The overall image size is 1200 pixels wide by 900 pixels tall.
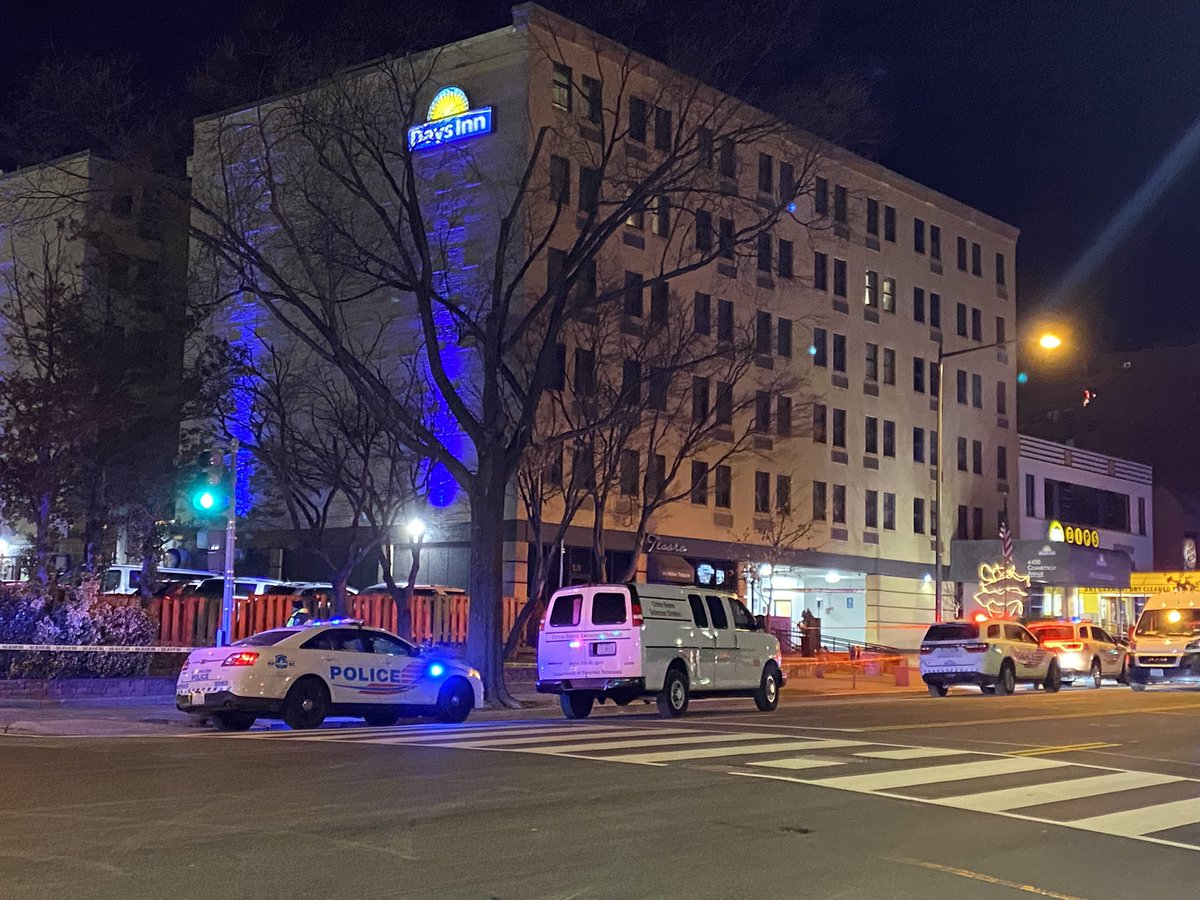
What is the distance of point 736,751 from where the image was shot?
14148 mm

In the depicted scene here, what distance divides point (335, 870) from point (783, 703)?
19168 mm

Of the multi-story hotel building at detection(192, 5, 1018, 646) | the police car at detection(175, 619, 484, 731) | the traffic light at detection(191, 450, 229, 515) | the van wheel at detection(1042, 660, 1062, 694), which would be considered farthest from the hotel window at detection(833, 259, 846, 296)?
the police car at detection(175, 619, 484, 731)

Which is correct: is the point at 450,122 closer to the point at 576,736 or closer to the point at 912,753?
the point at 576,736

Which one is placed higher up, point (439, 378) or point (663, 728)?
point (439, 378)

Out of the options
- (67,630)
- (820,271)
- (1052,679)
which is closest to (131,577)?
(67,630)

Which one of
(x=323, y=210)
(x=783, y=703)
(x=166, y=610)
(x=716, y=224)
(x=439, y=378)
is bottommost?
(x=783, y=703)

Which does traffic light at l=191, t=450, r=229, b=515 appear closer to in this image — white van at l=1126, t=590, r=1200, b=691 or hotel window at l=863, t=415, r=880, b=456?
white van at l=1126, t=590, r=1200, b=691

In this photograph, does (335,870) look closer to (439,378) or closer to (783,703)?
(439,378)

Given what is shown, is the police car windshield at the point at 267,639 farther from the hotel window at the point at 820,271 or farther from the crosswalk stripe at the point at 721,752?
the hotel window at the point at 820,271

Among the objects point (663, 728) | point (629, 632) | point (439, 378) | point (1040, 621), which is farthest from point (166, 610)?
point (1040, 621)

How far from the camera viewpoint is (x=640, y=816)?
31.9 feet

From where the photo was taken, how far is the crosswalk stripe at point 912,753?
13.9m

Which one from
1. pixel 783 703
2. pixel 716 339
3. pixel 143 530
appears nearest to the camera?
pixel 783 703

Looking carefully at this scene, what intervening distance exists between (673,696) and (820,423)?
30600 millimetres
